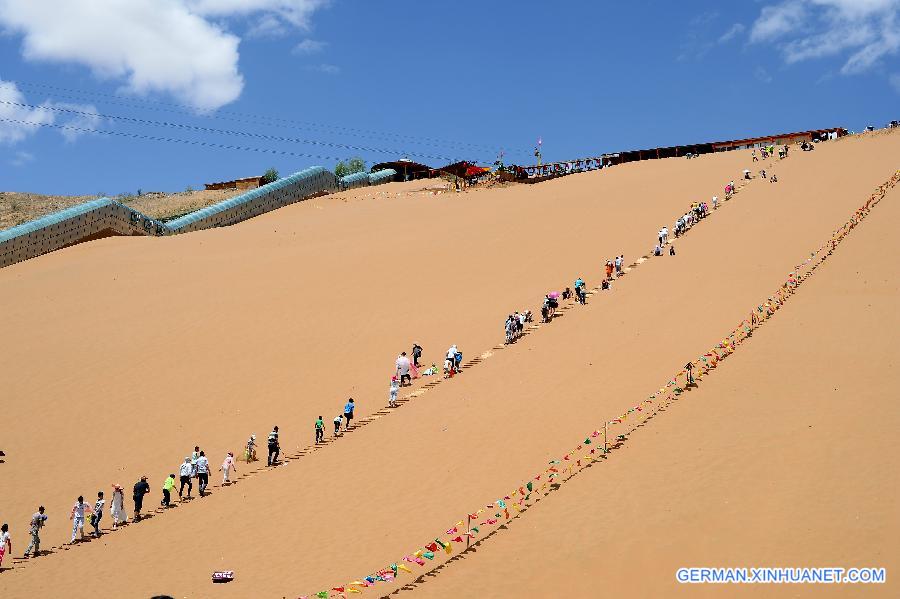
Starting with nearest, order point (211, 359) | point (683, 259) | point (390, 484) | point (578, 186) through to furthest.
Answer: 1. point (390, 484)
2. point (211, 359)
3. point (683, 259)
4. point (578, 186)

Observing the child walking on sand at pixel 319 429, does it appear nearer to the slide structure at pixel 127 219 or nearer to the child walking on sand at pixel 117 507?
the child walking on sand at pixel 117 507

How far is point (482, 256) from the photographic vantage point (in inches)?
1447

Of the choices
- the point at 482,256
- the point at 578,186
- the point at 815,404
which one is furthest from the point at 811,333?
the point at 578,186

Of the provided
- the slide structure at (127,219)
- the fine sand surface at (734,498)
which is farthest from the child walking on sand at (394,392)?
the slide structure at (127,219)

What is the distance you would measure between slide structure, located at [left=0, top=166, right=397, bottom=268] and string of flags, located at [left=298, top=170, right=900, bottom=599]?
33.3m

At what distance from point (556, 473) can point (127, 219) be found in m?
37.6

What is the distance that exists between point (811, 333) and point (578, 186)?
92.5 feet

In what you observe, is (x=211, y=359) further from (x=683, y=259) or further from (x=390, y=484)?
(x=683, y=259)

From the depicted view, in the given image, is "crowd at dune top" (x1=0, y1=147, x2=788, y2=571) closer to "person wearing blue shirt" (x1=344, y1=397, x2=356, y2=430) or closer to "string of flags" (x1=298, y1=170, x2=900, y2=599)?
"person wearing blue shirt" (x1=344, y1=397, x2=356, y2=430)

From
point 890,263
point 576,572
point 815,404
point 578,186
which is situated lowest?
point 576,572

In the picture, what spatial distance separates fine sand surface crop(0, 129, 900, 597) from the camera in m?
15.0

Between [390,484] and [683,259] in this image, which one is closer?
[390,484]

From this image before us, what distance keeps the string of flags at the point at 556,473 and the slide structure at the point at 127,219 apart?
33262 millimetres

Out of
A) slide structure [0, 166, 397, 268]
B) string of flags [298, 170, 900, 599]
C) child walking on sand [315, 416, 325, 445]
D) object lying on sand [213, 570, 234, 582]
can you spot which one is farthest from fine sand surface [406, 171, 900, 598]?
slide structure [0, 166, 397, 268]
